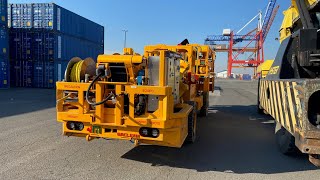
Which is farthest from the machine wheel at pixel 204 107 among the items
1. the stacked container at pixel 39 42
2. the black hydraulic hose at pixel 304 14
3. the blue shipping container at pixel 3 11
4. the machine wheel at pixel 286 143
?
the blue shipping container at pixel 3 11

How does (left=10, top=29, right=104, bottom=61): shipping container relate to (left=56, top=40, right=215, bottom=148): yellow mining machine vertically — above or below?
above

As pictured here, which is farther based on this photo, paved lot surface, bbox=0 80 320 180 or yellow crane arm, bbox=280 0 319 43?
yellow crane arm, bbox=280 0 319 43

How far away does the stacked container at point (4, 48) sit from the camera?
64.0 feet

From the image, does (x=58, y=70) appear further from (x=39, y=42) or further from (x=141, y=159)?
(x=141, y=159)

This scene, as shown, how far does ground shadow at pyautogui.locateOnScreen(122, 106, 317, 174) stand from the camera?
4.90m

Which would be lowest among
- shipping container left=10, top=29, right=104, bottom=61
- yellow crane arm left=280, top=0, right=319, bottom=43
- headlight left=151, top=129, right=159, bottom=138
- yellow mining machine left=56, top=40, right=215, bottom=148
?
headlight left=151, top=129, right=159, bottom=138

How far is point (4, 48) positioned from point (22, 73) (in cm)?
268

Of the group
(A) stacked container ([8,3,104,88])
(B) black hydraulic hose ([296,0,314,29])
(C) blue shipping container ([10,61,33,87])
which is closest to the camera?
(B) black hydraulic hose ([296,0,314,29])

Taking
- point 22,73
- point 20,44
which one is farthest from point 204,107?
point 20,44

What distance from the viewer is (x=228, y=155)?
219 inches

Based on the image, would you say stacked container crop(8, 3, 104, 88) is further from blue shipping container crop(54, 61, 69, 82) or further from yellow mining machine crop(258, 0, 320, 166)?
yellow mining machine crop(258, 0, 320, 166)

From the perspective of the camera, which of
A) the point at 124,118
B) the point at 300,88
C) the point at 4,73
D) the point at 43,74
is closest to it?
the point at 300,88

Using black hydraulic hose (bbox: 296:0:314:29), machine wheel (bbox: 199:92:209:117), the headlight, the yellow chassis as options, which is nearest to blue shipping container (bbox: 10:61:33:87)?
machine wheel (bbox: 199:92:209:117)

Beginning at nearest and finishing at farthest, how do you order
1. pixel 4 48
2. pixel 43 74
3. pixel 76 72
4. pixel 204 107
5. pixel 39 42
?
pixel 76 72 < pixel 204 107 < pixel 4 48 < pixel 39 42 < pixel 43 74
